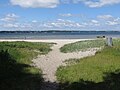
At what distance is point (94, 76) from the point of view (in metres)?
19.7

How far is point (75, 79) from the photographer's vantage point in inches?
746

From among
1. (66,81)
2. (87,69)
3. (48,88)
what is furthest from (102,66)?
(48,88)

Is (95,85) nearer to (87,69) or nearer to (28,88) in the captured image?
→ (28,88)

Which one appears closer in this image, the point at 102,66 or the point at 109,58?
the point at 102,66

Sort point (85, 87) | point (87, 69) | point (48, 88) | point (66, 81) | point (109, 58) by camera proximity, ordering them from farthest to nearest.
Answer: point (109, 58), point (87, 69), point (66, 81), point (48, 88), point (85, 87)

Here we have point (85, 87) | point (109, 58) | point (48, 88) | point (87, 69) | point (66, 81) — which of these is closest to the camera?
point (85, 87)

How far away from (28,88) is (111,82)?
13.2 feet

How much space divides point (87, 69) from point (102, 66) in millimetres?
1598

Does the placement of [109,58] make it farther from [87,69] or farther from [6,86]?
[6,86]

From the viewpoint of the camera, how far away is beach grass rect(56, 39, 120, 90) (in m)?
16.6

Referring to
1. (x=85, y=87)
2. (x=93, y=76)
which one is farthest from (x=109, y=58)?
(x=85, y=87)

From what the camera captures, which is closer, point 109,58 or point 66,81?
point 66,81

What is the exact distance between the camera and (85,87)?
16328mm

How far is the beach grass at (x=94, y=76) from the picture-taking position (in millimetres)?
16578
